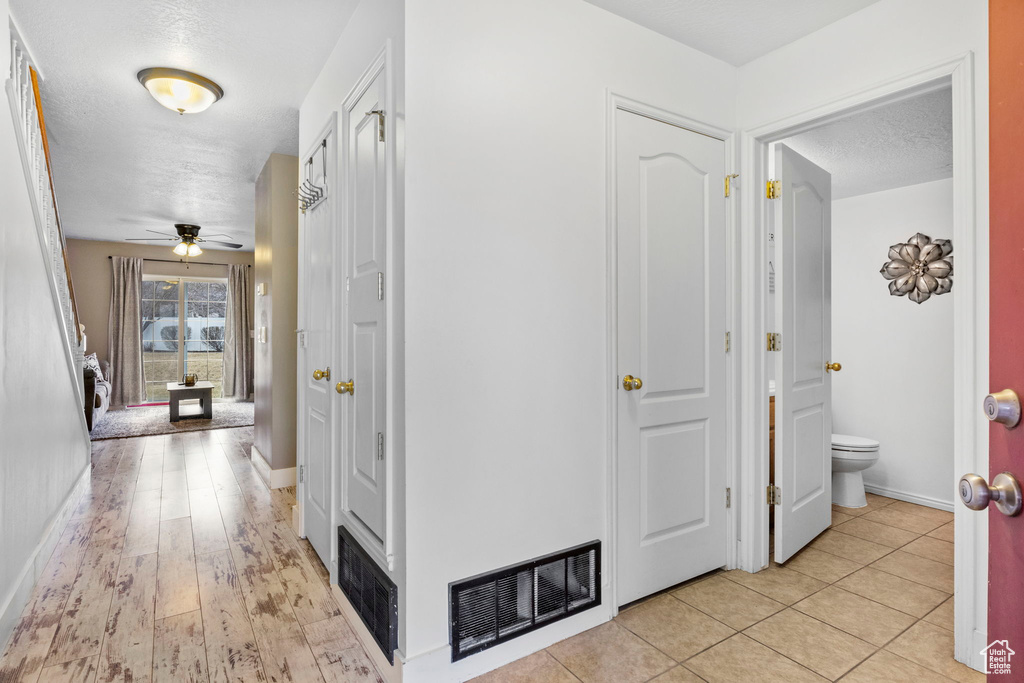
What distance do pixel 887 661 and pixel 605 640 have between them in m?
0.94

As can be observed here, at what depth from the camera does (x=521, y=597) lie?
189 centimetres

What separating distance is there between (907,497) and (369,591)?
367cm

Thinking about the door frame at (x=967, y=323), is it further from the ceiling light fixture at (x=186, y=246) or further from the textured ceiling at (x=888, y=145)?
the ceiling light fixture at (x=186, y=246)

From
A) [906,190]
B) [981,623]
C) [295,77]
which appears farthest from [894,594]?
[295,77]

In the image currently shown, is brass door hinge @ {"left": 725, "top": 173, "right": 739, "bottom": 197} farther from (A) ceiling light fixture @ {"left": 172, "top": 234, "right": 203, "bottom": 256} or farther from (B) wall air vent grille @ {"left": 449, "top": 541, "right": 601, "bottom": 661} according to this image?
(A) ceiling light fixture @ {"left": 172, "top": 234, "right": 203, "bottom": 256}

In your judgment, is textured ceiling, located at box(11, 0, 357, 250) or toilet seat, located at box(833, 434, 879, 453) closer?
textured ceiling, located at box(11, 0, 357, 250)

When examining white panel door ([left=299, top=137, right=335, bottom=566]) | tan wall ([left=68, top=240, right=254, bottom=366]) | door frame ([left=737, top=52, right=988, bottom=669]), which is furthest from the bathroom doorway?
tan wall ([left=68, top=240, right=254, bottom=366])

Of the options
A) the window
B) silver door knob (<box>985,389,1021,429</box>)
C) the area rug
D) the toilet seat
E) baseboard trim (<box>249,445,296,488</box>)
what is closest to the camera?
silver door knob (<box>985,389,1021,429</box>)

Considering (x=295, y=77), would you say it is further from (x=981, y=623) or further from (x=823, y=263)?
(x=981, y=623)

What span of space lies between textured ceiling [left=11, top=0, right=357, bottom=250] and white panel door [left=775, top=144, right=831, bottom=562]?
2.22m

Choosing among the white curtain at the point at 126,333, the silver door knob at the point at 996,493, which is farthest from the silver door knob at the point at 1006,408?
the white curtain at the point at 126,333

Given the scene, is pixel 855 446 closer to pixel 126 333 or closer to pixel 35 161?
pixel 35 161

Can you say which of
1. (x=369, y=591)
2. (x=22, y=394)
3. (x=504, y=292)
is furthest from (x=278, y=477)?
(x=504, y=292)

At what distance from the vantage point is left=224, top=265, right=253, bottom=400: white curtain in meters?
8.78
